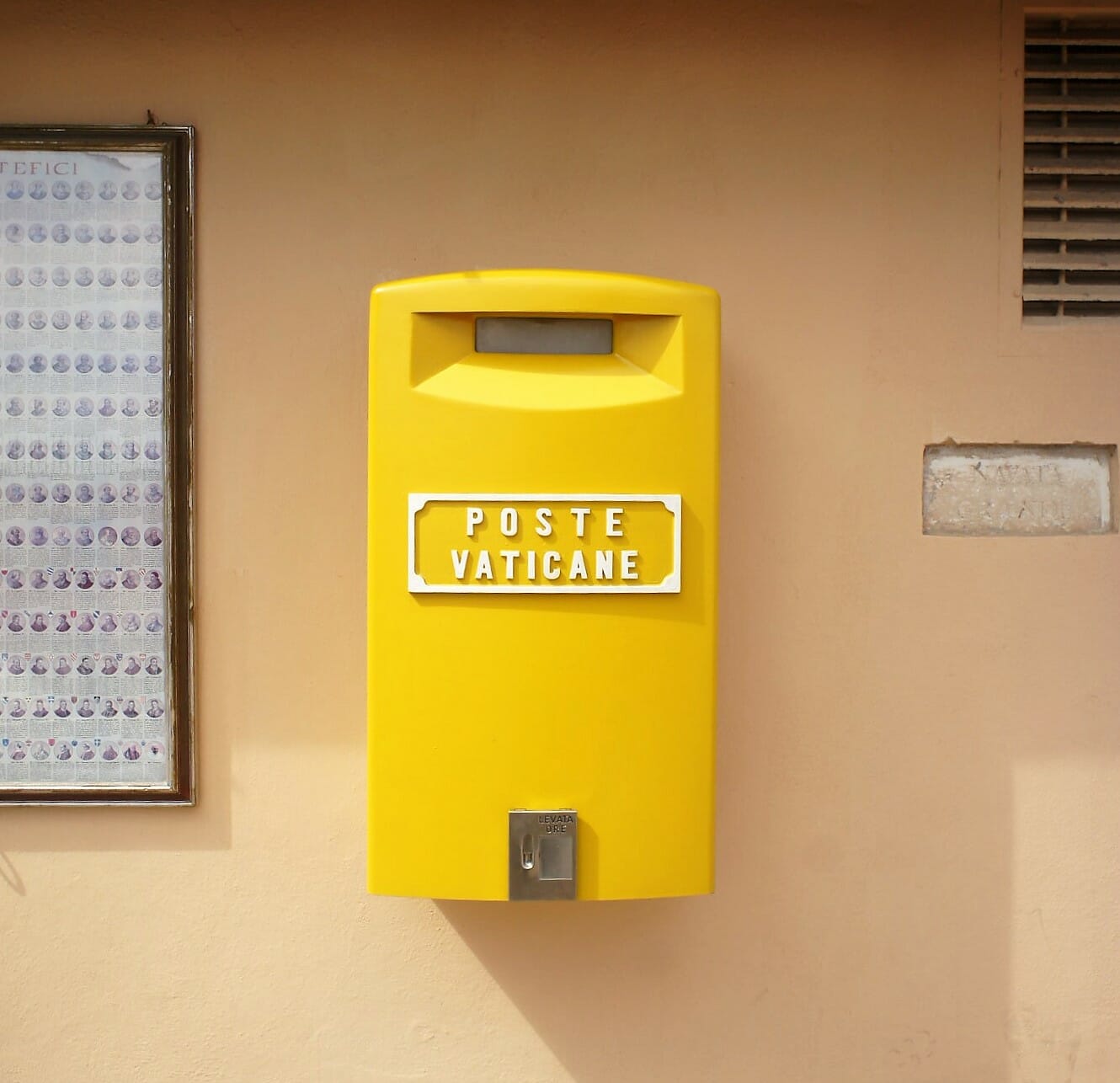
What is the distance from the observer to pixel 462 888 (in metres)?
1.72

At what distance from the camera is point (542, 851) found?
5.58 ft

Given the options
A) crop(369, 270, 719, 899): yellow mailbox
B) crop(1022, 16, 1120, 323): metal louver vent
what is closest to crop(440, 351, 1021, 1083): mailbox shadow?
crop(369, 270, 719, 899): yellow mailbox

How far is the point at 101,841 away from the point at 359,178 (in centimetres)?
154

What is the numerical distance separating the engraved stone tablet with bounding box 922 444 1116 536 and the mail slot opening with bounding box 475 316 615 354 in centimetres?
90

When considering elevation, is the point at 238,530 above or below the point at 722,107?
below

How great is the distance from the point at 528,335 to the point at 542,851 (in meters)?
0.92

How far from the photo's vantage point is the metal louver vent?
2119 mm

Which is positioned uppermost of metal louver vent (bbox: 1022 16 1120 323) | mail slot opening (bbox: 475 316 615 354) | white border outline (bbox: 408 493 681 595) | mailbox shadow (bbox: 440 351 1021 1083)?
metal louver vent (bbox: 1022 16 1120 323)

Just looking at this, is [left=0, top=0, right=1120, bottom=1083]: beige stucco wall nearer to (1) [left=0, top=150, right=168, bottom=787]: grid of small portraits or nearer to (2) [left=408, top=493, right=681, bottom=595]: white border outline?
(1) [left=0, top=150, right=168, bottom=787]: grid of small portraits

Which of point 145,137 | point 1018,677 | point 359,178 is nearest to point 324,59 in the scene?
point 359,178

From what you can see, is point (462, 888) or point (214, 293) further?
point (214, 293)

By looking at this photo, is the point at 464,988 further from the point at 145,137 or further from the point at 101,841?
the point at 145,137

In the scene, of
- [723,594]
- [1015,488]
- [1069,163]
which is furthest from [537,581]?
[1069,163]

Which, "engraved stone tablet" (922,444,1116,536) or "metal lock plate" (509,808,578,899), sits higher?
"engraved stone tablet" (922,444,1116,536)
